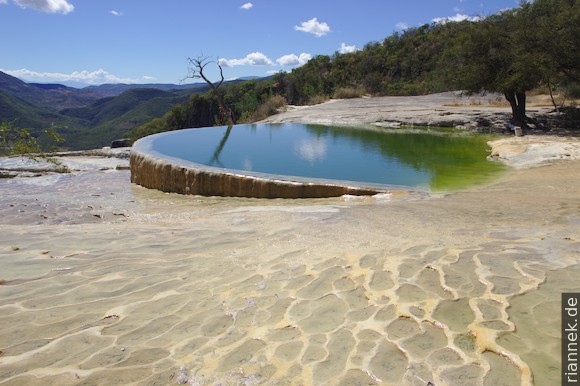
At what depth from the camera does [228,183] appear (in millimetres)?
7102

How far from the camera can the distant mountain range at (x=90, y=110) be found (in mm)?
72663

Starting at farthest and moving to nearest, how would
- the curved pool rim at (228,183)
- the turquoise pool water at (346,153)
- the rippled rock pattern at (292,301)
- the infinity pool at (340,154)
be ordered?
the turquoise pool water at (346,153), the infinity pool at (340,154), the curved pool rim at (228,183), the rippled rock pattern at (292,301)

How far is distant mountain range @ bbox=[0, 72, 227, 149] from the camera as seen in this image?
72663 millimetres

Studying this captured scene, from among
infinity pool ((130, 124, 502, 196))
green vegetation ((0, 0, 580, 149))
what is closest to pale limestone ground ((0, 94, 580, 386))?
infinity pool ((130, 124, 502, 196))

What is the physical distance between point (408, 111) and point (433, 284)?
1392cm

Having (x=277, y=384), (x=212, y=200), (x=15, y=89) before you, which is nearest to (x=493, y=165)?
(x=212, y=200)

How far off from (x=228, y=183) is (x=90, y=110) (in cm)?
13608

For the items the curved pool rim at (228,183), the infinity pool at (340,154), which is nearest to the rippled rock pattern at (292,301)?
the curved pool rim at (228,183)

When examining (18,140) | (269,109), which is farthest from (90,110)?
(18,140)

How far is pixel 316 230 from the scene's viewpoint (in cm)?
396

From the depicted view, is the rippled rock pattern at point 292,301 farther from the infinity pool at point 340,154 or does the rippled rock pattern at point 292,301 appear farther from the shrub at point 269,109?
the shrub at point 269,109

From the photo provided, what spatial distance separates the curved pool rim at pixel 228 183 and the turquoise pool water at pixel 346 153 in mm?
336

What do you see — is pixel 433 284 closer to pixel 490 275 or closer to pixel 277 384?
pixel 490 275

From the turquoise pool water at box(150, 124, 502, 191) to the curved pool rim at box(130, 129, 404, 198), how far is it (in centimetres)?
34
